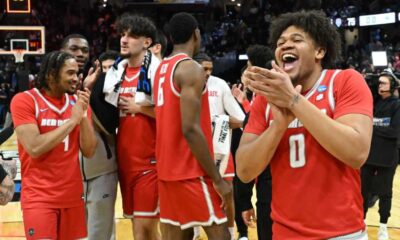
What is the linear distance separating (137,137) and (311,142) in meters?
2.21

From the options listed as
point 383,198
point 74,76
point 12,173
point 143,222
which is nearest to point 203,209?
point 143,222

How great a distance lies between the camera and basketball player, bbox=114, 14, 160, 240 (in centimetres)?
416

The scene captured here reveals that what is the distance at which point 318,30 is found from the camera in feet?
7.39

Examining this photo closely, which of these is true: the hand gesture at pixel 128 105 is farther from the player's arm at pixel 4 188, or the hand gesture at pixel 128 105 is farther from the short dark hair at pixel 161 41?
the player's arm at pixel 4 188

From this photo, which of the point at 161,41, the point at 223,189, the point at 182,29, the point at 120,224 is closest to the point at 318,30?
the point at 223,189

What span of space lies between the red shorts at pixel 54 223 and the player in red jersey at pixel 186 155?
20.8 inches

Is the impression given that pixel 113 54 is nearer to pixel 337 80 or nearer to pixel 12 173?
pixel 12 173

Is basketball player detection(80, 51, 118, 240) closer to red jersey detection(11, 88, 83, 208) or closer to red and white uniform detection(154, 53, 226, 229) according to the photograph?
red jersey detection(11, 88, 83, 208)

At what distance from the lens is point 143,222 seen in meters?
4.19

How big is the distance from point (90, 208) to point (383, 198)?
3.35 m

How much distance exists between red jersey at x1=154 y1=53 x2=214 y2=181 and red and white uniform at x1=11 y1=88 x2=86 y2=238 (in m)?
0.56

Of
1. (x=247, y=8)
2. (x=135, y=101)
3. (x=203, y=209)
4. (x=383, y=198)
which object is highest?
(x=247, y=8)

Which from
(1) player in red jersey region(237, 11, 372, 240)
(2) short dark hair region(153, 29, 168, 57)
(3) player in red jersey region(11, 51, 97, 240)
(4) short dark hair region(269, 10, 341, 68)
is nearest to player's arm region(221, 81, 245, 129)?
(2) short dark hair region(153, 29, 168, 57)

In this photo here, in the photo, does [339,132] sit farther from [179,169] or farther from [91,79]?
[91,79]
